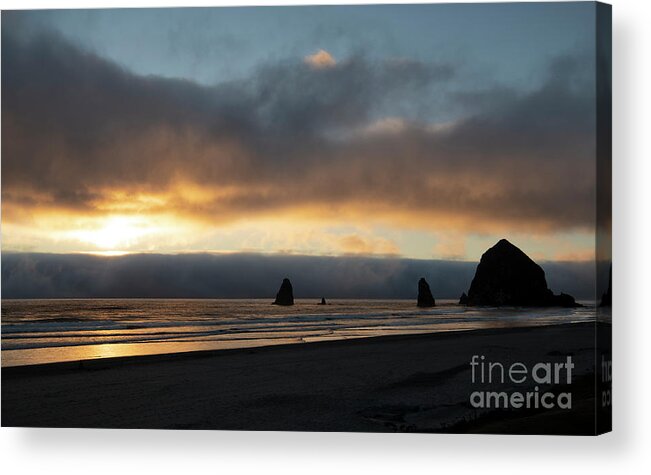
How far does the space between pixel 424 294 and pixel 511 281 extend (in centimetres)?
95

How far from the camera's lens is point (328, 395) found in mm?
9133

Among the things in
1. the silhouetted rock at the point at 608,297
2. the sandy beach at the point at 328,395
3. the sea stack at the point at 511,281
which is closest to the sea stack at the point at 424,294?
the sea stack at the point at 511,281

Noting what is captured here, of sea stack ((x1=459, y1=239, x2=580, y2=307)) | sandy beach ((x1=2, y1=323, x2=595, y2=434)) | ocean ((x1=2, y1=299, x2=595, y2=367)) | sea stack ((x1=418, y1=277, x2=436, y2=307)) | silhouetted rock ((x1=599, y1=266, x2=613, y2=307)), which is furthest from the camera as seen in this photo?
ocean ((x1=2, y1=299, x2=595, y2=367))

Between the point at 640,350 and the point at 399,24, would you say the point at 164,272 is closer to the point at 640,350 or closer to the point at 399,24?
the point at 399,24

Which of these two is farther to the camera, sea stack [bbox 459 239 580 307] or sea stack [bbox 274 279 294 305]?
sea stack [bbox 274 279 294 305]

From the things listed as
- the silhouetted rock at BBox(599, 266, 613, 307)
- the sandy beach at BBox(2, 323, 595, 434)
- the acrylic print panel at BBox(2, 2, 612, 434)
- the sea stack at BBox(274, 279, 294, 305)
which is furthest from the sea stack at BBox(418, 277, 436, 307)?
the silhouetted rock at BBox(599, 266, 613, 307)

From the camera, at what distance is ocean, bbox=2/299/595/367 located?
952 cm

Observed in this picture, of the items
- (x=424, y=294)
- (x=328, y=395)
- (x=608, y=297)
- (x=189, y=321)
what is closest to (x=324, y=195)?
(x=424, y=294)

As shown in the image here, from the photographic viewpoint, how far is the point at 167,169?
30.9 ft

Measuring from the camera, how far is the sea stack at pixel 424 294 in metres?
9.31

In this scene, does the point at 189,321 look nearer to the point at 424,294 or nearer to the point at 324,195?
the point at 324,195

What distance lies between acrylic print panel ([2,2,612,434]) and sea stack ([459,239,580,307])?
0.03 metres

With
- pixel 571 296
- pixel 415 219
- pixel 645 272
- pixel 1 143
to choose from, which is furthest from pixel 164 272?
pixel 645 272

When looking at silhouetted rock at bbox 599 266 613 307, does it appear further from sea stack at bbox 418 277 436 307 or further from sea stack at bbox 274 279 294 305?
sea stack at bbox 274 279 294 305
